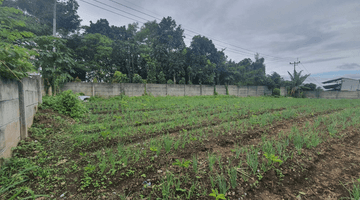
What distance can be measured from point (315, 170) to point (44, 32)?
2273 cm

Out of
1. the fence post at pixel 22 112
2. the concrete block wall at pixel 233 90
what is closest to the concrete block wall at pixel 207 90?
the concrete block wall at pixel 233 90

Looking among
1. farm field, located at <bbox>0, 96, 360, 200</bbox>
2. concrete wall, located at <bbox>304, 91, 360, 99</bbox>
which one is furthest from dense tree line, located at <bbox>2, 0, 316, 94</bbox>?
concrete wall, located at <bbox>304, 91, 360, 99</bbox>

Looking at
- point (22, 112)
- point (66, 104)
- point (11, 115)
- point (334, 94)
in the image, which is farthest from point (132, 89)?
point (334, 94)

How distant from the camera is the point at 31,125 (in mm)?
3734

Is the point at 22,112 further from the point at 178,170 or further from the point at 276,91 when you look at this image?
the point at 276,91

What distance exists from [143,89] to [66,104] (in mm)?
9386

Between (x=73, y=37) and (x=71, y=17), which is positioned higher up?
(x=71, y=17)

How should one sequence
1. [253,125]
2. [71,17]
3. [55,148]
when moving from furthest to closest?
1. [71,17]
2. [253,125]
3. [55,148]

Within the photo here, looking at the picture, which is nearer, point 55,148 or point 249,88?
point 55,148

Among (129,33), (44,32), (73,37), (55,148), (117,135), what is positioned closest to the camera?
(55,148)

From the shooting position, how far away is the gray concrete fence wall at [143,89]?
1222 centimetres

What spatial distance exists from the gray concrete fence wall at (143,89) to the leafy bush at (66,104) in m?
7.26

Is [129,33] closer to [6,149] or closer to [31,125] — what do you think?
[31,125]

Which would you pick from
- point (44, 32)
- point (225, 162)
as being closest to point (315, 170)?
point (225, 162)
